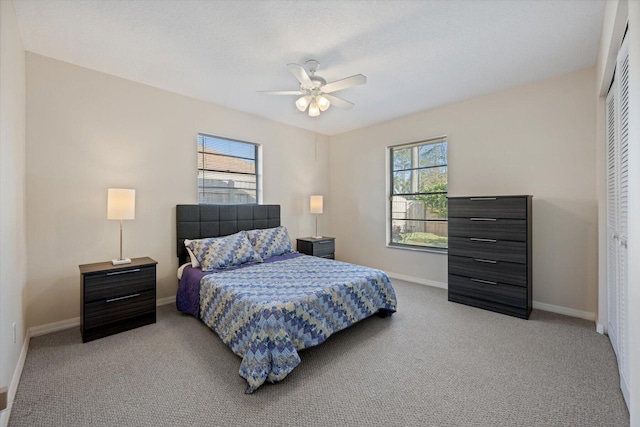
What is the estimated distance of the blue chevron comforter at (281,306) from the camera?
1.89 metres

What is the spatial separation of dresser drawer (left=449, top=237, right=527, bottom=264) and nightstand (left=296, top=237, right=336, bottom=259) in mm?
1900

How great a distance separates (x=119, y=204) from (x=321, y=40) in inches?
96.2

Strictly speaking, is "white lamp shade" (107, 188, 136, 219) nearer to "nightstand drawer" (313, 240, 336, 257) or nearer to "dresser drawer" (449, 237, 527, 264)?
"nightstand drawer" (313, 240, 336, 257)

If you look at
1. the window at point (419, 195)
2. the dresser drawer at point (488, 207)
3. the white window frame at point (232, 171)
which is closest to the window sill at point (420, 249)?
the window at point (419, 195)

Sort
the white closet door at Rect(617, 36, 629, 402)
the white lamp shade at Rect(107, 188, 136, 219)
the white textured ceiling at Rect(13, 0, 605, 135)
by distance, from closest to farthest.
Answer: the white closet door at Rect(617, 36, 629, 402) → the white textured ceiling at Rect(13, 0, 605, 135) → the white lamp shade at Rect(107, 188, 136, 219)

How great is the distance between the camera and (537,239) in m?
3.18

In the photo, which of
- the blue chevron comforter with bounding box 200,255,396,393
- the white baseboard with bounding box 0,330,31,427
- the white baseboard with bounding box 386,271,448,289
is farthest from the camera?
the white baseboard with bounding box 386,271,448,289

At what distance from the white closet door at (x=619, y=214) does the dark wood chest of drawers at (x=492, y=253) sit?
0.62m

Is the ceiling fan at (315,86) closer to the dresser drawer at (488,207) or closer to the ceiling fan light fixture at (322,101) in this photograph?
the ceiling fan light fixture at (322,101)

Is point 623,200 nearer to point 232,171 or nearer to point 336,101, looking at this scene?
point 336,101

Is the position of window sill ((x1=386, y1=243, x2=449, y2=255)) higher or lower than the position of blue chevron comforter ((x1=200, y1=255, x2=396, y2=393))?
higher

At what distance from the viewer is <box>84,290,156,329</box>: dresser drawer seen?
244 centimetres

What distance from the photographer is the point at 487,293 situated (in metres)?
3.13

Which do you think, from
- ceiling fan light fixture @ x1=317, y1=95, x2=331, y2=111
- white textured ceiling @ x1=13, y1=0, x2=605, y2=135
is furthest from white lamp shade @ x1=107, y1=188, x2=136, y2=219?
ceiling fan light fixture @ x1=317, y1=95, x2=331, y2=111
